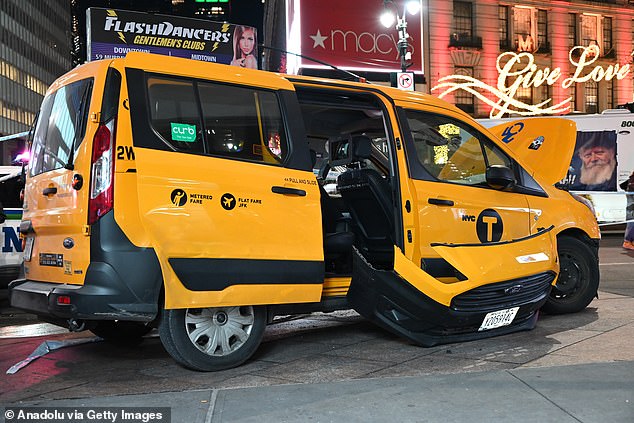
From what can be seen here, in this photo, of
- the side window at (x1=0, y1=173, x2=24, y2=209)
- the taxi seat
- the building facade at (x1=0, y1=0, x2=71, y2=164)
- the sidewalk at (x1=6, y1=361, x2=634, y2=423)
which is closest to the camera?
the sidewalk at (x1=6, y1=361, x2=634, y2=423)

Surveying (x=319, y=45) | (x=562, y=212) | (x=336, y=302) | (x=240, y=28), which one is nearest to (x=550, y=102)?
(x=319, y=45)

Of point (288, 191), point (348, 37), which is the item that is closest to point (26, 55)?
point (348, 37)

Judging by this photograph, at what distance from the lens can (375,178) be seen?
6301 millimetres

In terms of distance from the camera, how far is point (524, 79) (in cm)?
3338

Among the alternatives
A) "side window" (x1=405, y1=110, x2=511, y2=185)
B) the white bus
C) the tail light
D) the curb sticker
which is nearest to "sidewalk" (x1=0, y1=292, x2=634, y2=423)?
the tail light

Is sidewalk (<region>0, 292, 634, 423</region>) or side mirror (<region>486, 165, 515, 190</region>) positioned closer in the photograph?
sidewalk (<region>0, 292, 634, 423</region>)

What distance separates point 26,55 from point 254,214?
101682 mm

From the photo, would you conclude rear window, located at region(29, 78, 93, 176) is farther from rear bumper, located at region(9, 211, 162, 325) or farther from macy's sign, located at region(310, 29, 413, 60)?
macy's sign, located at region(310, 29, 413, 60)

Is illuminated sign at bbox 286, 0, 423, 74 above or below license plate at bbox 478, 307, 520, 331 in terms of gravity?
above

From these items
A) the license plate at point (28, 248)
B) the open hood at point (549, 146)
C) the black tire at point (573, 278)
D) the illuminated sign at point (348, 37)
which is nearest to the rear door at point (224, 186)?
the license plate at point (28, 248)

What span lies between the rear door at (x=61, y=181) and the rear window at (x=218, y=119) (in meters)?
0.46

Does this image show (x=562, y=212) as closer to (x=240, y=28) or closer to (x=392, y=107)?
(x=392, y=107)

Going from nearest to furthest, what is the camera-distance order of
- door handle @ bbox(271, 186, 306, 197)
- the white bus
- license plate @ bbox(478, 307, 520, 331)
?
door handle @ bbox(271, 186, 306, 197), license plate @ bbox(478, 307, 520, 331), the white bus

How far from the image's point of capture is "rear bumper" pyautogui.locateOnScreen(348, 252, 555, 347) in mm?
5727
